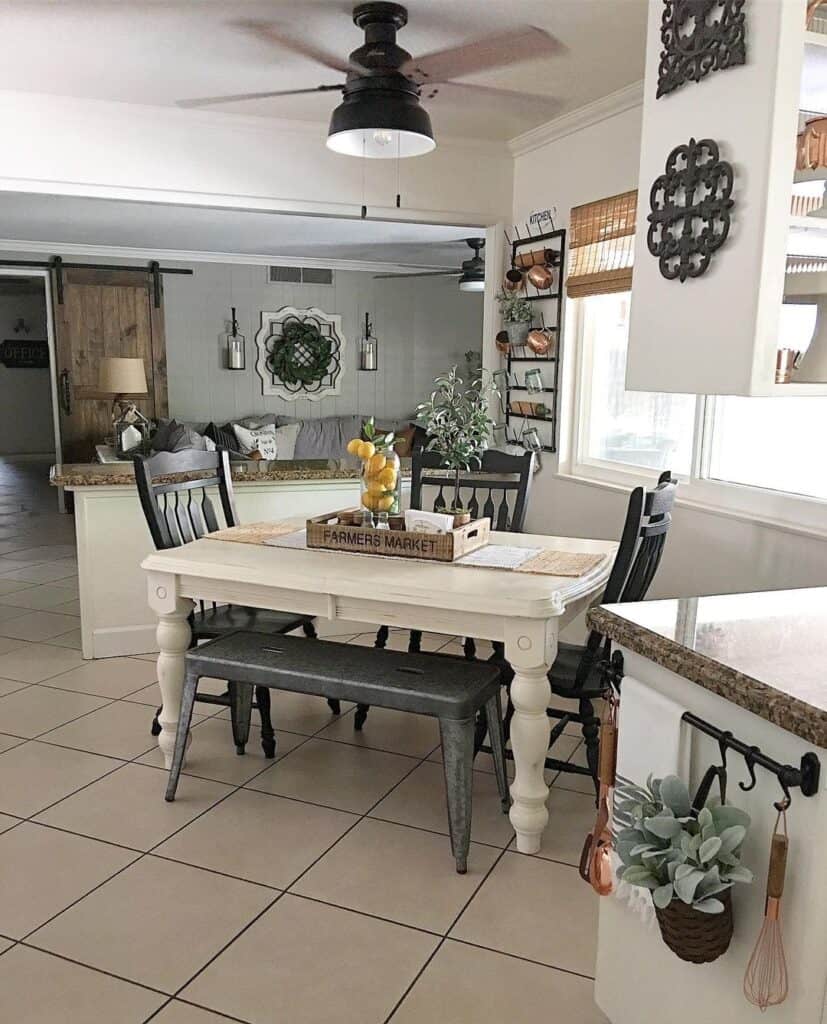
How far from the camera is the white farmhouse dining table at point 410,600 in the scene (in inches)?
90.6

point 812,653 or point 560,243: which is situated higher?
point 560,243

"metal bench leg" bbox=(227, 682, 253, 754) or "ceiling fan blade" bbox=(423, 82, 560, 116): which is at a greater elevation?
"ceiling fan blade" bbox=(423, 82, 560, 116)

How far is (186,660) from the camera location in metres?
2.65

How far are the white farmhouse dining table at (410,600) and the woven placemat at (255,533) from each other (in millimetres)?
94

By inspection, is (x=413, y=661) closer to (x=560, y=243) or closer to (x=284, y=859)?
(x=284, y=859)

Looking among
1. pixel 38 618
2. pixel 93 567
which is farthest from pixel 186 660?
pixel 38 618

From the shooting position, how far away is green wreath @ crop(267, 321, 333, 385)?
28.0 ft

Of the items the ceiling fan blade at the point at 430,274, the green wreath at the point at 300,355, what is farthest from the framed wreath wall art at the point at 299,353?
the ceiling fan blade at the point at 430,274

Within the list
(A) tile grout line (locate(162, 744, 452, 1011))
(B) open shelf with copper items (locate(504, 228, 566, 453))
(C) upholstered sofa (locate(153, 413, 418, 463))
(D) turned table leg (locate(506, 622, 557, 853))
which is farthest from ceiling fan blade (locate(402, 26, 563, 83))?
(C) upholstered sofa (locate(153, 413, 418, 463))

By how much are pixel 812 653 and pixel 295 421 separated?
743 centimetres

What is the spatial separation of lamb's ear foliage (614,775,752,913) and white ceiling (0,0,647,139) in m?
2.25

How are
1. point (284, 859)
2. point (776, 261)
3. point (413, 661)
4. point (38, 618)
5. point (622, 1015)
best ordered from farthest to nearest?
point (38, 618) < point (413, 661) < point (284, 859) < point (622, 1015) < point (776, 261)

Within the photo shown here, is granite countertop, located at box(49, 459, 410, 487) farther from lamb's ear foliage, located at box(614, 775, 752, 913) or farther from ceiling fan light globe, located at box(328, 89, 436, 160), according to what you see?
A: lamb's ear foliage, located at box(614, 775, 752, 913)

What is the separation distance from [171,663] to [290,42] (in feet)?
6.69
